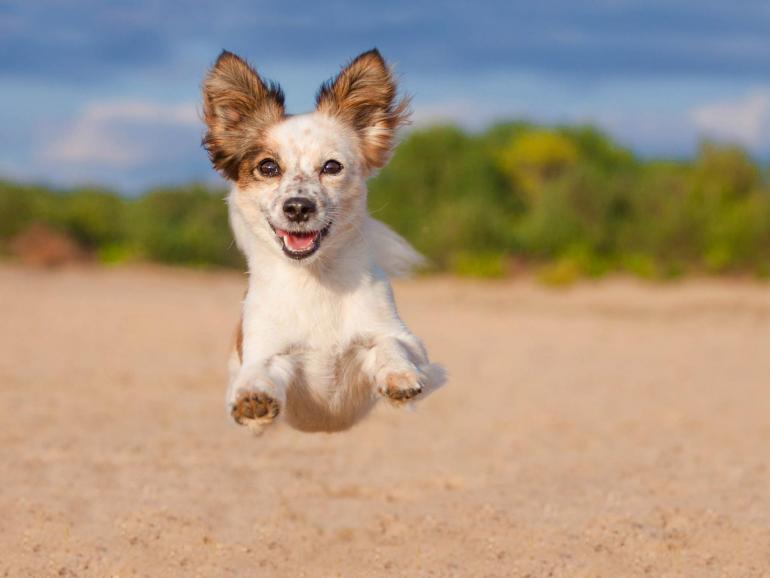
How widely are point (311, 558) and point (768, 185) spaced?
797 inches

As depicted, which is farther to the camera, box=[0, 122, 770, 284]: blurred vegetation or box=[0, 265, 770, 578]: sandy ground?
box=[0, 122, 770, 284]: blurred vegetation

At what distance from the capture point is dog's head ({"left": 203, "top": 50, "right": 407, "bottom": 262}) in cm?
547

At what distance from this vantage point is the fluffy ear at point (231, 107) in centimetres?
593

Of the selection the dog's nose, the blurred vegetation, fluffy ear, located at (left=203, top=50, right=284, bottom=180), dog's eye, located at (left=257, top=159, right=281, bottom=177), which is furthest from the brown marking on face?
the blurred vegetation

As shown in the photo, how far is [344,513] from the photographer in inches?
324

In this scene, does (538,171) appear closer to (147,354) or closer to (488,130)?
(488,130)

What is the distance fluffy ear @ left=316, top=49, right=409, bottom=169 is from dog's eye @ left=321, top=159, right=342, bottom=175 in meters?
0.36

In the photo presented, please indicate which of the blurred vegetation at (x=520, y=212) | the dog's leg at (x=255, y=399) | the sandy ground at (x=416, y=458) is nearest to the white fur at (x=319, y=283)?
the dog's leg at (x=255, y=399)

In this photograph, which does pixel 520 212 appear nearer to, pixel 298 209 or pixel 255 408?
pixel 298 209

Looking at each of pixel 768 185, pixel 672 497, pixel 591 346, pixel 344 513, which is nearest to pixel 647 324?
pixel 591 346

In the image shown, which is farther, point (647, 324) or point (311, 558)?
point (647, 324)

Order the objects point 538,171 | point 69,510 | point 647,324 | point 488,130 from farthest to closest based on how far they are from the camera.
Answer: point 488,130 → point 538,171 → point 647,324 → point 69,510

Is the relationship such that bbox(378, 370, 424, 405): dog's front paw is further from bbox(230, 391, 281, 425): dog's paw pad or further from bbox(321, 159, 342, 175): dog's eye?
bbox(321, 159, 342, 175): dog's eye

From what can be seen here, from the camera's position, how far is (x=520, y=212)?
29.5 meters
